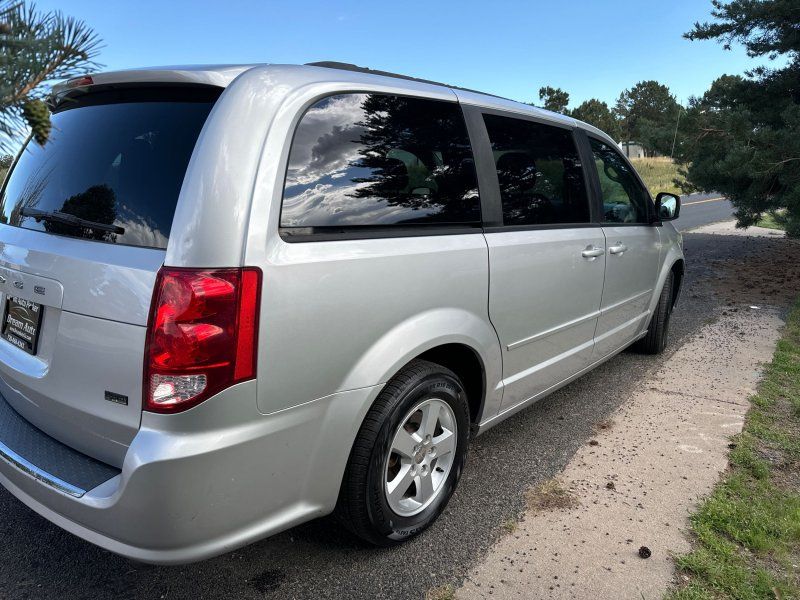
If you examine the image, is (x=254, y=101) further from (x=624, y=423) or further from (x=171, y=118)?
(x=624, y=423)

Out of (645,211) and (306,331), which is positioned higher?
(645,211)

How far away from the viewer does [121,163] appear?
205 centimetres

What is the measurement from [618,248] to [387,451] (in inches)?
93.2

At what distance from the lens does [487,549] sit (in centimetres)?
250

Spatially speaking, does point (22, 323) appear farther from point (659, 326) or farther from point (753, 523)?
point (659, 326)

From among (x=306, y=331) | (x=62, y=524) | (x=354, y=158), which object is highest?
(x=354, y=158)

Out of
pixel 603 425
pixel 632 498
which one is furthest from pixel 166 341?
pixel 603 425

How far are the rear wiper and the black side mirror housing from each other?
157 inches

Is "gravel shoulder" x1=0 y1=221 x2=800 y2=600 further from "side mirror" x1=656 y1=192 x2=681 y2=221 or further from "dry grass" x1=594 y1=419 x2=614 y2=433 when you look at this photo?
"side mirror" x1=656 y1=192 x2=681 y2=221

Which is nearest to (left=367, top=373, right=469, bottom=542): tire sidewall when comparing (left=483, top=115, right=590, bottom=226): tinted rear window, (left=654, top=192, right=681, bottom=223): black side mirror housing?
(left=483, top=115, right=590, bottom=226): tinted rear window

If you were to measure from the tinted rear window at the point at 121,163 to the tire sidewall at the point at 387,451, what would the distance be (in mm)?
1070

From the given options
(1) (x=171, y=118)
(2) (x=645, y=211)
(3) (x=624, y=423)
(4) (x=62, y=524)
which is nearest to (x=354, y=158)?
(1) (x=171, y=118)

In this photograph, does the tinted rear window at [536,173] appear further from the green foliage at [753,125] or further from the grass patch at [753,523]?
the green foliage at [753,125]

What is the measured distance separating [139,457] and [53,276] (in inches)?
28.7
